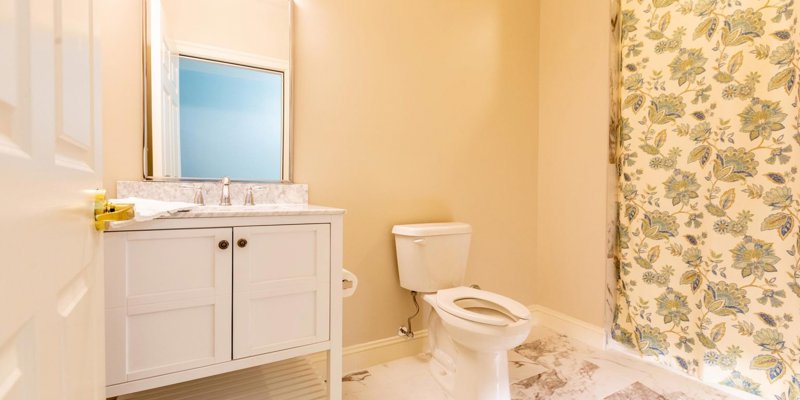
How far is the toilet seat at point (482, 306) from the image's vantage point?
1.46m

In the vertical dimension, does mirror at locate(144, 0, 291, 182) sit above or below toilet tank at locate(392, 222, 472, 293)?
above

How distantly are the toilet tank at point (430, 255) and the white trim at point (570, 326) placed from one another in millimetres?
937

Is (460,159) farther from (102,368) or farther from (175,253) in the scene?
(102,368)

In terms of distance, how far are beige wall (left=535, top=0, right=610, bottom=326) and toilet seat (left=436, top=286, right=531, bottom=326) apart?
877 mm

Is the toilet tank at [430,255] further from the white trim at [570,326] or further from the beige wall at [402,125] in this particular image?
the white trim at [570,326]

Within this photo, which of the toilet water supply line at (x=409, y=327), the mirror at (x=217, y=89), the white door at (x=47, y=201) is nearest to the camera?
the white door at (x=47, y=201)

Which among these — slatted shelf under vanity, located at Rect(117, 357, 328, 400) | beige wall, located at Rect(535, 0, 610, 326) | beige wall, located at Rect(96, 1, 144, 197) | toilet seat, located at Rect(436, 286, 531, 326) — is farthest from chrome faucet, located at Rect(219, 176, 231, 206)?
beige wall, located at Rect(535, 0, 610, 326)

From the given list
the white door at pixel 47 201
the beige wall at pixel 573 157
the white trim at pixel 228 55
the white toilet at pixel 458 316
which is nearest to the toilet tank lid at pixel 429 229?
the white toilet at pixel 458 316

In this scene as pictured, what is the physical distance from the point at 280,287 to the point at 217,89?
3.03 feet

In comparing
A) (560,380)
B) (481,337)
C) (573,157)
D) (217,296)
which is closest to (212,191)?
(217,296)

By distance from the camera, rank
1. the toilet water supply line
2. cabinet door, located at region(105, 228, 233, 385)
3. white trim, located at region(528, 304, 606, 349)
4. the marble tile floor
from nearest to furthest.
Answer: cabinet door, located at region(105, 228, 233, 385) < the marble tile floor < the toilet water supply line < white trim, located at region(528, 304, 606, 349)

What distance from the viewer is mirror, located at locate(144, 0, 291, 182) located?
1.48 m

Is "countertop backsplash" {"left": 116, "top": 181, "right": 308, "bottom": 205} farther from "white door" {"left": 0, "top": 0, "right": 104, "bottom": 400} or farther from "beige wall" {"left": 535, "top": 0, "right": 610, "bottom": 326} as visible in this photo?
"beige wall" {"left": 535, "top": 0, "right": 610, "bottom": 326}

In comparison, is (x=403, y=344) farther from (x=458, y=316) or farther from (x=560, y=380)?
(x=560, y=380)
